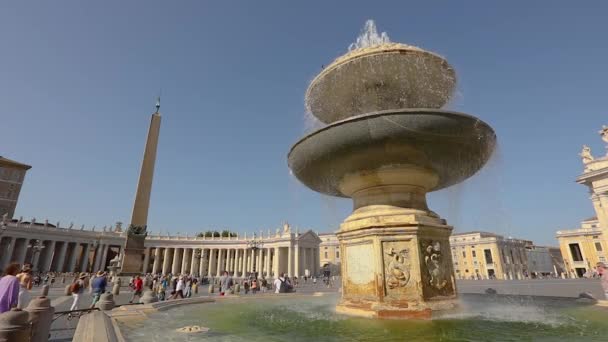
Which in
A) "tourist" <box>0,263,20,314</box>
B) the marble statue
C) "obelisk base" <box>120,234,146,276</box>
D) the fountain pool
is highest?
the marble statue

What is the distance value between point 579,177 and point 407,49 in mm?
42021

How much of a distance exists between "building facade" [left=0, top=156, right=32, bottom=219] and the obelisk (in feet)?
175

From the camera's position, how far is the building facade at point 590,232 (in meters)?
33.9

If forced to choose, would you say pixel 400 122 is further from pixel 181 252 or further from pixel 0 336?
pixel 181 252

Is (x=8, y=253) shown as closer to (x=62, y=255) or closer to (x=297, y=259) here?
(x=62, y=255)

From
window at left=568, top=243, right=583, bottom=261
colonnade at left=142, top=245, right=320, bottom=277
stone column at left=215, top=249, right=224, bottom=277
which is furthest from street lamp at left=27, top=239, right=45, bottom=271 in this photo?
window at left=568, top=243, right=583, bottom=261

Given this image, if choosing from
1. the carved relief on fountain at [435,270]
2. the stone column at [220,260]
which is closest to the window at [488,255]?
the stone column at [220,260]

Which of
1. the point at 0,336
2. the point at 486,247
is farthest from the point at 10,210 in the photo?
the point at 486,247

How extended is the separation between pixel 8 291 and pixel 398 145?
6.72 m

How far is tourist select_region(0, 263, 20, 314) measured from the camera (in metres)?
4.37

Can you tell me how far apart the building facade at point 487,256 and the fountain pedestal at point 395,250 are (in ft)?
264

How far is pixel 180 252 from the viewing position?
78188mm

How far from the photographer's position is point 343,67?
7309 mm

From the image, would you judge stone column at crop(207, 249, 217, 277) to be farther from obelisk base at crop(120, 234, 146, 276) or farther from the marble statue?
the marble statue
